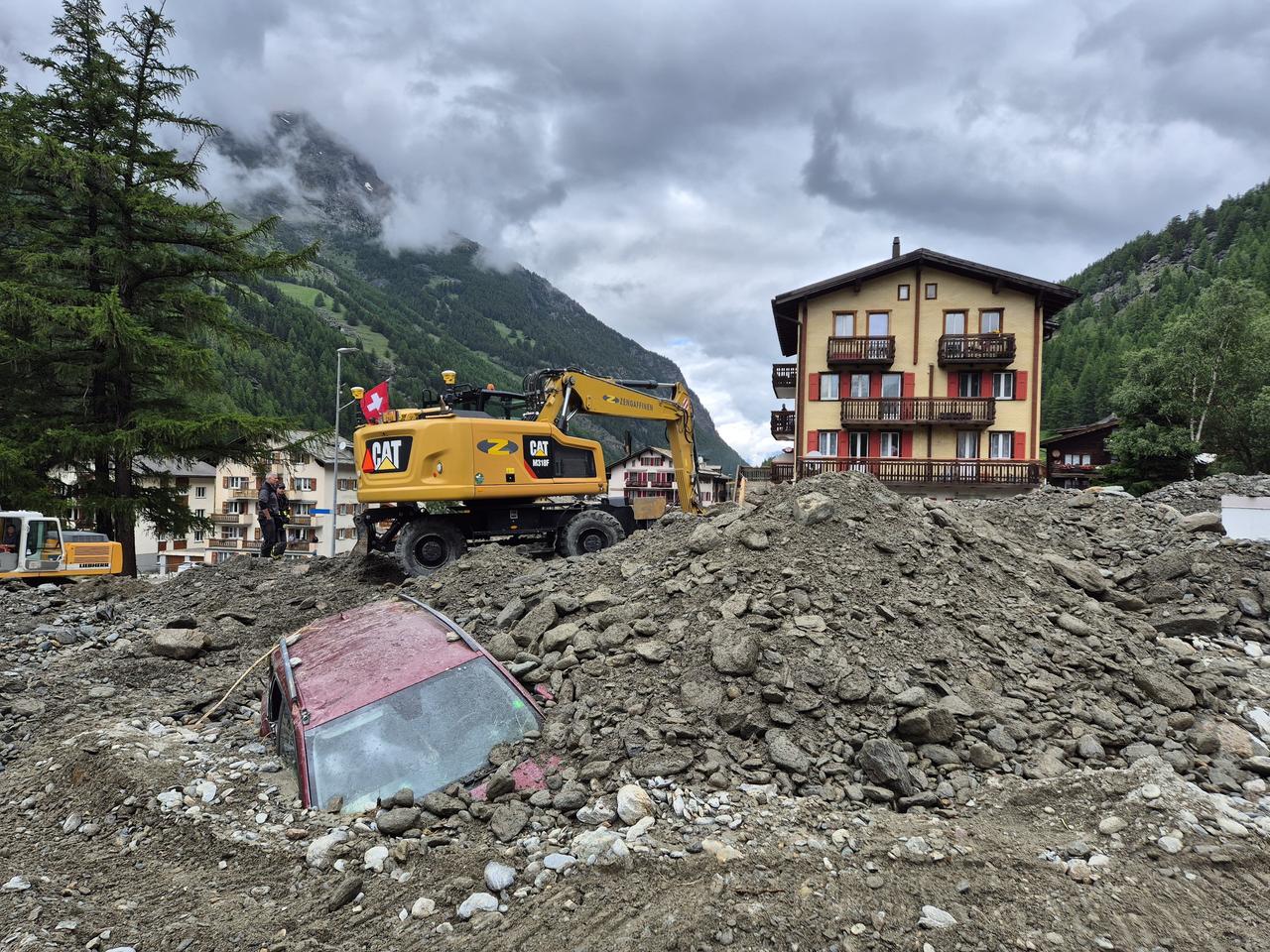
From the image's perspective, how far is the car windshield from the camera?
15.2ft

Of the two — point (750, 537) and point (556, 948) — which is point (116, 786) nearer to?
point (556, 948)

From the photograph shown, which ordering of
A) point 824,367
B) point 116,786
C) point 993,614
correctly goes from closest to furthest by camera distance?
point 116,786 < point 993,614 < point 824,367

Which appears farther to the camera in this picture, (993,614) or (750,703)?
(993,614)

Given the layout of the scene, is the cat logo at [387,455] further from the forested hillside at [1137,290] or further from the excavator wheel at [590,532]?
the forested hillside at [1137,290]

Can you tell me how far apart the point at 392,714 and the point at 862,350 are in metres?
28.9

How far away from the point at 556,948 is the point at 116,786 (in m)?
3.49

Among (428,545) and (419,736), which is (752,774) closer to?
(419,736)

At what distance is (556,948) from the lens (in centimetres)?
322

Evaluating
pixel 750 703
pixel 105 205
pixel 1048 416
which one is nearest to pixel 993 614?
pixel 750 703

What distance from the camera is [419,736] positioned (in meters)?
4.91

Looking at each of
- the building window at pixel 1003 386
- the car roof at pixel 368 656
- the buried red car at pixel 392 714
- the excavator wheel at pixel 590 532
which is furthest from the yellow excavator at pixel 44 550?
the building window at pixel 1003 386

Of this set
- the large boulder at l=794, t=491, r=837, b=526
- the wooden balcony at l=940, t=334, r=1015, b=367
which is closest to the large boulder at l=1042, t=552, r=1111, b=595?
the large boulder at l=794, t=491, r=837, b=526

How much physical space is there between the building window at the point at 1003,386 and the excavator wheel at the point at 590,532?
78.7 feet

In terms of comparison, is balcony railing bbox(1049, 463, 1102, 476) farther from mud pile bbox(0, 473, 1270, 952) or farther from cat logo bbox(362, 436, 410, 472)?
cat logo bbox(362, 436, 410, 472)
